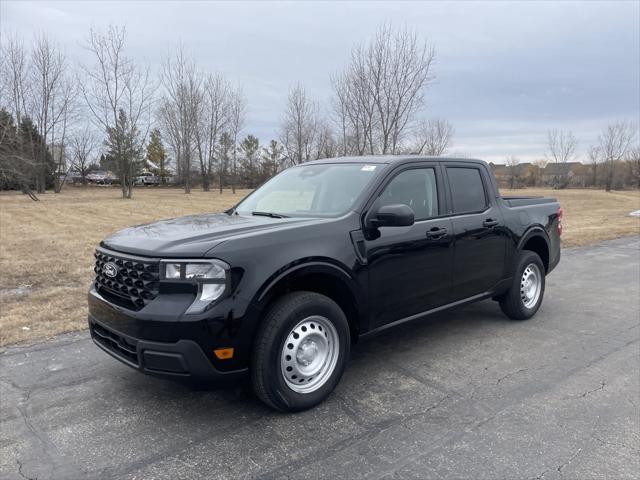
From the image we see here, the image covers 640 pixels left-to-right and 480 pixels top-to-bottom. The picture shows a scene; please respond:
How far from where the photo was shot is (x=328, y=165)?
4621 millimetres

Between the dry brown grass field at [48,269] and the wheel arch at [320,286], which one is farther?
the dry brown grass field at [48,269]

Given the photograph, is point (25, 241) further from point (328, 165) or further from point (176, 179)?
point (176, 179)

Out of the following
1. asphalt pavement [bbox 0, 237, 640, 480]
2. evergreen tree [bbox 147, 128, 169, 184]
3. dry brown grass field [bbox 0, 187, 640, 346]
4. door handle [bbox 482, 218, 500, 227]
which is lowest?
asphalt pavement [bbox 0, 237, 640, 480]

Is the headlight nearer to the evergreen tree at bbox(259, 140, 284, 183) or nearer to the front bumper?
the front bumper

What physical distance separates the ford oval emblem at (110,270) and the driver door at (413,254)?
181 centimetres

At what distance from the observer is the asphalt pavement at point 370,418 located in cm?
277

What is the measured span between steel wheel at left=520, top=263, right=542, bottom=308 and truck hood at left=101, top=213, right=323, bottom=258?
3030 mm

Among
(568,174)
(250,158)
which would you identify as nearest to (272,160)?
(250,158)

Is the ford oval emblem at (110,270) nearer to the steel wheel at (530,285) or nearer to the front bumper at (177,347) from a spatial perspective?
the front bumper at (177,347)

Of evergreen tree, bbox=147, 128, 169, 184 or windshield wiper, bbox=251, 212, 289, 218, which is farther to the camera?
evergreen tree, bbox=147, 128, 169, 184

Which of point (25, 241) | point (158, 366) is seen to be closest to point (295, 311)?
point (158, 366)

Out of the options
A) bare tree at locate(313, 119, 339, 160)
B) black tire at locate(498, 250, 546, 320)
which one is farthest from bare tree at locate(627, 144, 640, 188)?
black tire at locate(498, 250, 546, 320)

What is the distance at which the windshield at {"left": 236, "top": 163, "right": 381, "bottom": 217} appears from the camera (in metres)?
4.02

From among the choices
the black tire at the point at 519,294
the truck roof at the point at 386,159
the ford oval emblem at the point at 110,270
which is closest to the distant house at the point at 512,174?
the black tire at the point at 519,294
